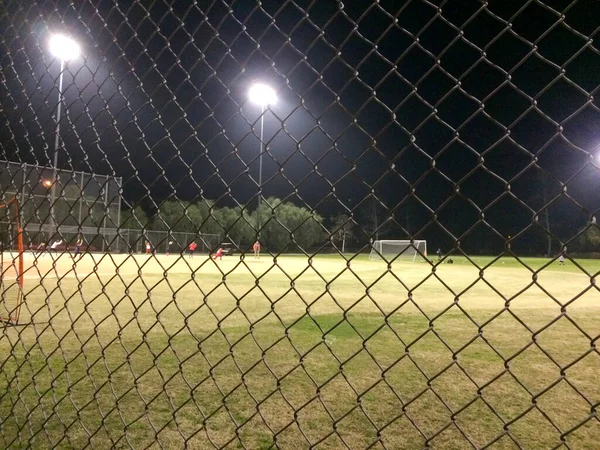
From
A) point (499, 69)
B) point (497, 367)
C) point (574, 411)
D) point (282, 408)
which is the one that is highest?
point (499, 69)

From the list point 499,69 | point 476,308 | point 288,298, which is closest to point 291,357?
point 499,69

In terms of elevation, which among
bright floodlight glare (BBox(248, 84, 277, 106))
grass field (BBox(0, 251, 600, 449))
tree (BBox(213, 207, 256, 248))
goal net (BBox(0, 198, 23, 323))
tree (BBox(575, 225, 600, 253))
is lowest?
grass field (BBox(0, 251, 600, 449))

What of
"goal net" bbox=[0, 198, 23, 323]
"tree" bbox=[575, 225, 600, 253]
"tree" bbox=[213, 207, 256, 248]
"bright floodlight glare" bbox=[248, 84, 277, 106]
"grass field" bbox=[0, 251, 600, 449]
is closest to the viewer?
"bright floodlight glare" bbox=[248, 84, 277, 106]

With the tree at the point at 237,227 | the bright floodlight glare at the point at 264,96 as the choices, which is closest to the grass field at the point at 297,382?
the bright floodlight glare at the point at 264,96

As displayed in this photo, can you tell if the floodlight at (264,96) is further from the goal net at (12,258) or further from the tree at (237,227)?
the tree at (237,227)

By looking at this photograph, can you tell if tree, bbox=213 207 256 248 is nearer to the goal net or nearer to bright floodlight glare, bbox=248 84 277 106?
the goal net

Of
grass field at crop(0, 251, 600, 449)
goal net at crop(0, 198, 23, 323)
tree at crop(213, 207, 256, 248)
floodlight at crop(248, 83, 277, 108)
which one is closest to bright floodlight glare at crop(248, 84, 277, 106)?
floodlight at crop(248, 83, 277, 108)

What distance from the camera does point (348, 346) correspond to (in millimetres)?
5078

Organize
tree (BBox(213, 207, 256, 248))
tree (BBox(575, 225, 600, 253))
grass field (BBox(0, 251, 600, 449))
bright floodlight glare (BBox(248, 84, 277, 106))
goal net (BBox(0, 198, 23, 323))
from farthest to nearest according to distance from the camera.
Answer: tree (BBox(213, 207, 256, 248))
tree (BBox(575, 225, 600, 253))
goal net (BBox(0, 198, 23, 323))
grass field (BBox(0, 251, 600, 449))
bright floodlight glare (BBox(248, 84, 277, 106))

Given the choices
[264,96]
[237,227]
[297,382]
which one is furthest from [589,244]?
[264,96]

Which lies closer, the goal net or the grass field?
the grass field

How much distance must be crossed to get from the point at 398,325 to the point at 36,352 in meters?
4.56

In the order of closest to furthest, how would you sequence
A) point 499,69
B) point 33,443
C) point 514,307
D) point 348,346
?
point 499,69, point 33,443, point 348,346, point 514,307

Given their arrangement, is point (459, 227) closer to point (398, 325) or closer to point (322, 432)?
point (398, 325)
